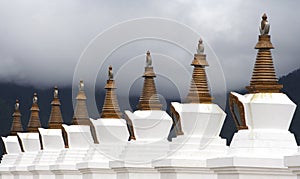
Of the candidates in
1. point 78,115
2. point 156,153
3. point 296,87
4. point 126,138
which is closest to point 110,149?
point 126,138

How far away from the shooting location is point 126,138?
3192 centimetres

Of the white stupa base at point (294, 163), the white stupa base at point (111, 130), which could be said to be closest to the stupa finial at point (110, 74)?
the white stupa base at point (111, 130)

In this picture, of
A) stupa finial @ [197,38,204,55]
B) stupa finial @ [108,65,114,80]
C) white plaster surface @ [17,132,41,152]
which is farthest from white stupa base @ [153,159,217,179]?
white plaster surface @ [17,132,41,152]

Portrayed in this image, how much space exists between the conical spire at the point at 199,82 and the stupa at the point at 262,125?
3.47 metres

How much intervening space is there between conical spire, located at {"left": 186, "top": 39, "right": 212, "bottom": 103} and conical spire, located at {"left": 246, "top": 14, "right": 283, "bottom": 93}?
12.0 ft

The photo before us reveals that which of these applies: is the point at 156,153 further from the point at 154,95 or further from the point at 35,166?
the point at 35,166

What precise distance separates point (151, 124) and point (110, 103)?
A: 4140 mm

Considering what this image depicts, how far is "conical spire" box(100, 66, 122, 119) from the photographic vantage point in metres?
32.0

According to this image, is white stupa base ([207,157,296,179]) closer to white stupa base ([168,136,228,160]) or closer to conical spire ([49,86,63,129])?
white stupa base ([168,136,228,160])

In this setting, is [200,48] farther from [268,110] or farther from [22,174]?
[22,174]

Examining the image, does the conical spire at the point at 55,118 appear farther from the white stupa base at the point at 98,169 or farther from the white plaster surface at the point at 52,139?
Answer: the white stupa base at the point at 98,169

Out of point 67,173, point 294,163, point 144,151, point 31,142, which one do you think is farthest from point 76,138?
point 294,163

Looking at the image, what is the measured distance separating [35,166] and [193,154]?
17.8m

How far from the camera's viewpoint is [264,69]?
864 inches
